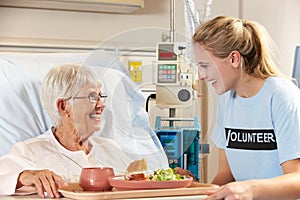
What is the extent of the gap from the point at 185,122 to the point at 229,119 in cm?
46

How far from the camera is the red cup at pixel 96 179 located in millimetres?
1449

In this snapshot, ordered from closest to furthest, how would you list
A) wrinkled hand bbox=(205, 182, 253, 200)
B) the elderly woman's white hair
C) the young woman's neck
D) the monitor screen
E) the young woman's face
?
wrinkled hand bbox=(205, 182, 253, 200), the young woman's face, the elderly woman's white hair, the young woman's neck, the monitor screen

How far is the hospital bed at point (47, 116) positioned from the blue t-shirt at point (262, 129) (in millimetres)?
258

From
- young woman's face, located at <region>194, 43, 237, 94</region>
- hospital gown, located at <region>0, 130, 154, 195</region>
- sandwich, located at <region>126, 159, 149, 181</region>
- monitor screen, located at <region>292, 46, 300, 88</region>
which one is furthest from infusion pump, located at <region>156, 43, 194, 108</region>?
monitor screen, located at <region>292, 46, 300, 88</region>

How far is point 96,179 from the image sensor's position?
1448 millimetres

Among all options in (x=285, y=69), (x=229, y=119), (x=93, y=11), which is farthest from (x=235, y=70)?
(x=285, y=69)

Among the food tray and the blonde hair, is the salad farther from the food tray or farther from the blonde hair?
the blonde hair

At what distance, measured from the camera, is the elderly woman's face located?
146 cm

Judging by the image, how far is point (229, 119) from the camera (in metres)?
1.98

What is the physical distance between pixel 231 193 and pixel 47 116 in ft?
3.83

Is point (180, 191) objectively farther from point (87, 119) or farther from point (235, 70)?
point (235, 70)

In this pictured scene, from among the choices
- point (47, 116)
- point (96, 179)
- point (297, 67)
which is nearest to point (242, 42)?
point (96, 179)

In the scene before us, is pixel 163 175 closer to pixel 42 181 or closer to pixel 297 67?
pixel 42 181

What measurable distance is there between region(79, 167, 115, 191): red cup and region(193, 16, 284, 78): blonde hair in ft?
1.91
